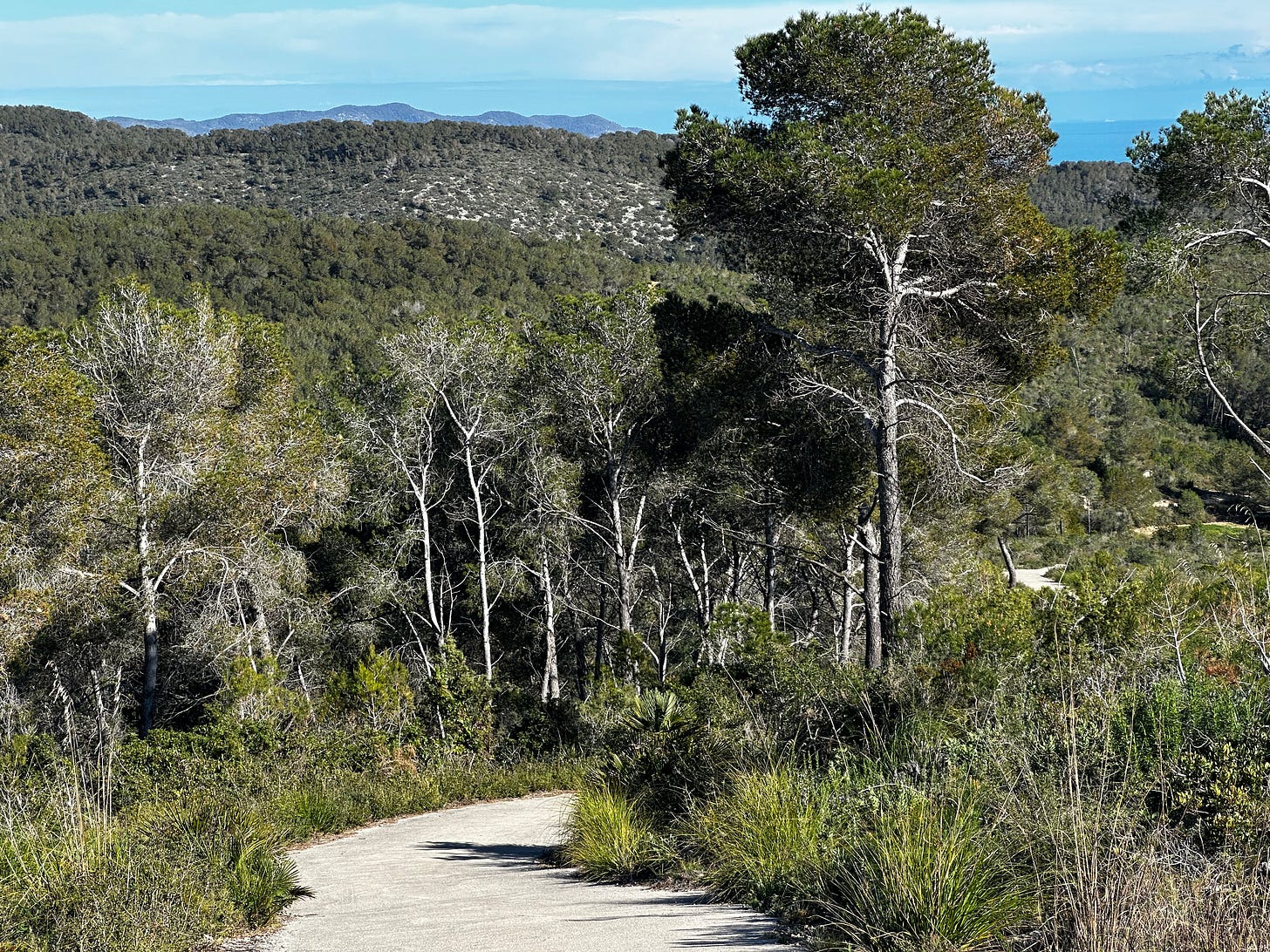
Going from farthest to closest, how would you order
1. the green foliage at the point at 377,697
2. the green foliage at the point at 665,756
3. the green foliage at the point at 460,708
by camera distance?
the green foliage at the point at 460,708 < the green foliage at the point at 377,697 < the green foliage at the point at 665,756

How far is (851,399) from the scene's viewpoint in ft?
33.3

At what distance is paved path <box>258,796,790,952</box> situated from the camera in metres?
4.03

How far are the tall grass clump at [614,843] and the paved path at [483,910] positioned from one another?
0.48 ft

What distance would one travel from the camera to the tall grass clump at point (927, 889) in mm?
3338

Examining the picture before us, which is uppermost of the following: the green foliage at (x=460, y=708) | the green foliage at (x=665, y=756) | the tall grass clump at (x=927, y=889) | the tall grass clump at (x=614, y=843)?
the tall grass clump at (x=927, y=889)

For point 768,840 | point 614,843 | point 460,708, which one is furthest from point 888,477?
point 768,840

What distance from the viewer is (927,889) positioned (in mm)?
3420

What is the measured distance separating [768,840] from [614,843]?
1270mm

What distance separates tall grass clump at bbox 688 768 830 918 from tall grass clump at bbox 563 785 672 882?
11.8 inches

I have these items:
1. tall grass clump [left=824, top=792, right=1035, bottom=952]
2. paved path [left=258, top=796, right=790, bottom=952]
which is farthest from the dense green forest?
paved path [left=258, top=796, right=790, bottom=952]

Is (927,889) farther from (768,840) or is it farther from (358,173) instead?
(358,173)

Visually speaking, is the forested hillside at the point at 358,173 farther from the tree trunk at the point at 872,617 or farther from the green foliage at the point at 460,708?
the green foliage at the point at 460,708

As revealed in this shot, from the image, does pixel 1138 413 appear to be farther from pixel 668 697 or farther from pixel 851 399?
pixel 668 697

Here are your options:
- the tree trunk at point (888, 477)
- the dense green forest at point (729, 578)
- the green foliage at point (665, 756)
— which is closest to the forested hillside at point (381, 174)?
the dense green forest at point (729, 578)
